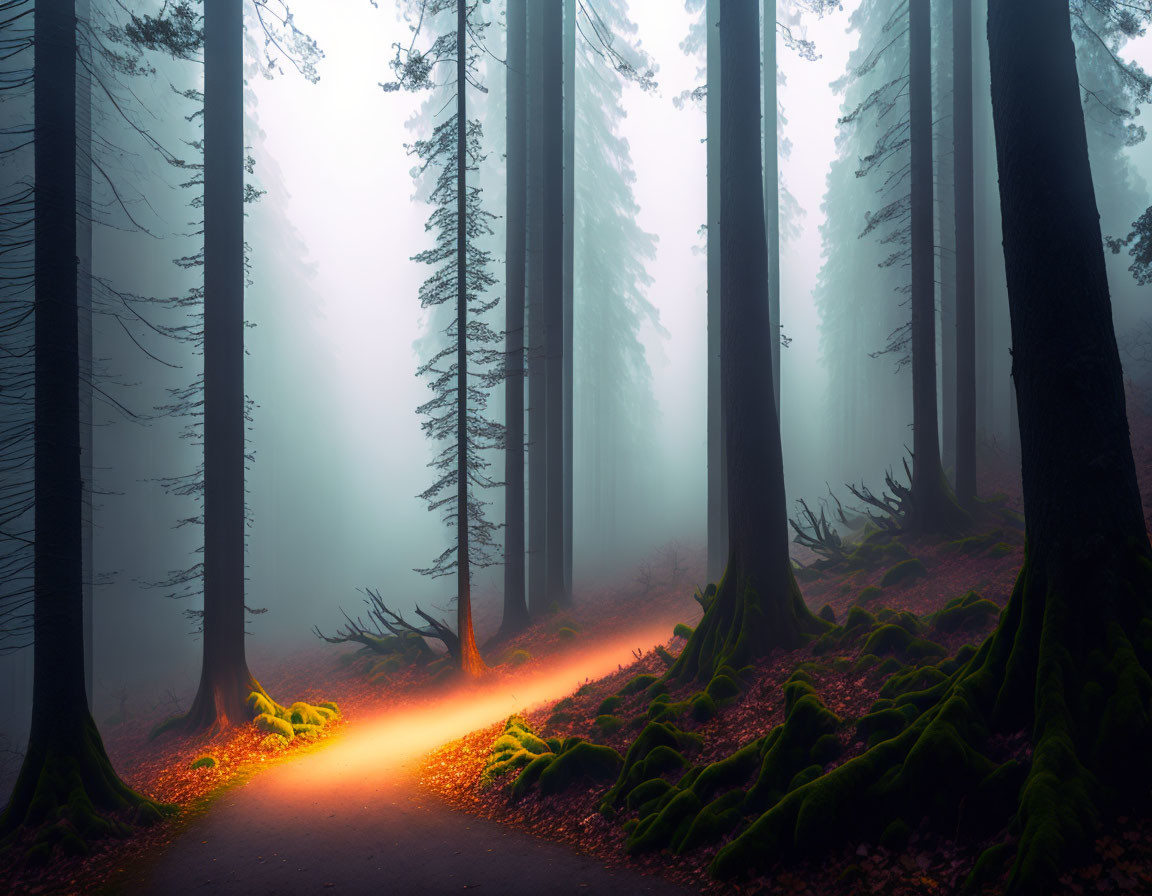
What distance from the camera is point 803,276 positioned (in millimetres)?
43344

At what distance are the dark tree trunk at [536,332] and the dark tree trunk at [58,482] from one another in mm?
10931

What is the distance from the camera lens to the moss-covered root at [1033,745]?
4176 mm

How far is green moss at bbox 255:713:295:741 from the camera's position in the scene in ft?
37.2

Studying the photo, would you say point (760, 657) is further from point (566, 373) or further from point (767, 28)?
point (767, 28)

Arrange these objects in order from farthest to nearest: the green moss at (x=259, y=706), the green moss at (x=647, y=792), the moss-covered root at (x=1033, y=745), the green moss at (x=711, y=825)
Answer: the green moss at (x=259, y=706)
the green moss at (x=647, y=792)
the green moss at (x=711, y=825)
the moss-covered root at (x=1033, y=745)

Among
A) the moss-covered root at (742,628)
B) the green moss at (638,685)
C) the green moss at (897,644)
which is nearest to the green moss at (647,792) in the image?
the moss-covered root at (742,628)

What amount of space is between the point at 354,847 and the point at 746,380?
7.67 m

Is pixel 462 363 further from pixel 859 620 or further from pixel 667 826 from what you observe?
pixel 667 826

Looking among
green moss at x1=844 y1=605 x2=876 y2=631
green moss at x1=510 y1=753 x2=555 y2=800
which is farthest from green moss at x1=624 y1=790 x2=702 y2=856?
green moss at x1=844 y1=605 x2=876 y2=631

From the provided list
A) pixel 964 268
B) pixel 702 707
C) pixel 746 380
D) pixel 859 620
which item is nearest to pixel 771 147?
pixel 964 268

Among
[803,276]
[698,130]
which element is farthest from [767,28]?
[803,276]

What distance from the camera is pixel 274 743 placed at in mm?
11008

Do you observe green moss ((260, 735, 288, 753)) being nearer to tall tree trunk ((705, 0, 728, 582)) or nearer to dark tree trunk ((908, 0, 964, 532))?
tall tree trunk ((705, 0, 728, 582))

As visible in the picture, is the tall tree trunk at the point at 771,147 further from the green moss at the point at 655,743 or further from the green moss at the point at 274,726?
the green moss at the point at 274,726
